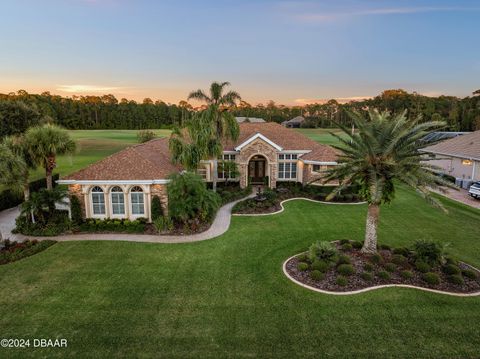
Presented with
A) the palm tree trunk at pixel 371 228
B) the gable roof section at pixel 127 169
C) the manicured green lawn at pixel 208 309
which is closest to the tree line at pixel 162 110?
the gable roof section at pixel 127 169

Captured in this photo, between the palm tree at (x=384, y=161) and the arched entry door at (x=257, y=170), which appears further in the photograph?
the arched entry door at (x=257, y=170)

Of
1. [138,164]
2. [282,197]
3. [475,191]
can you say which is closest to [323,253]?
[282,197]

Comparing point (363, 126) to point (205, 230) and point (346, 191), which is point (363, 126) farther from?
point (346, 191)

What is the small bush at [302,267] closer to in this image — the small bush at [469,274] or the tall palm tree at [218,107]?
the small bush at [469,274]

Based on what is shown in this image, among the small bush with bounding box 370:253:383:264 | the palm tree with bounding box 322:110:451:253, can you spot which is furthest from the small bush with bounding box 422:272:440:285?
the palm tree with bounding box 322:110:451:253

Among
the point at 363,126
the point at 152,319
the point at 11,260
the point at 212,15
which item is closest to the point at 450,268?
the point at 363,126

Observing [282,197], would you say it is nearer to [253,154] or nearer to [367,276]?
[253,154]

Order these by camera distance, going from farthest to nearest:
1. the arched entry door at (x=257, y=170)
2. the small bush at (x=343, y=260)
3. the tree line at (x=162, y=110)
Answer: the tree line at (x=162, y=110)
the arched entry door at (x=257, y=170)
the small bush at (x=343, y=260)
